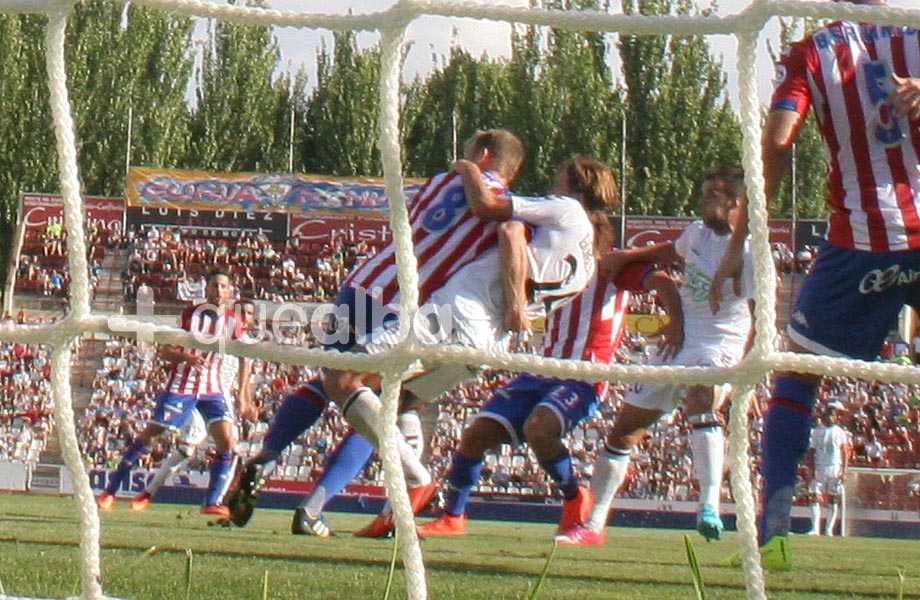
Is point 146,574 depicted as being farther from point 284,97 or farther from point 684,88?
point 284,97

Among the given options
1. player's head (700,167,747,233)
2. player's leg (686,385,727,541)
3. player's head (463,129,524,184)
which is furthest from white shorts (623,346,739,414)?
player's head (463,129,524,184)

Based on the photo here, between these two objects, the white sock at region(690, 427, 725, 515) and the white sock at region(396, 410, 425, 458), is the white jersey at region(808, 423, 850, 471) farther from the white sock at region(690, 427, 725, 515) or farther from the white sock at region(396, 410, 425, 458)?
the white sock at region(396, 410, 425, 458)

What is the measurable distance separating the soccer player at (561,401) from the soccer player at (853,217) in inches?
48.8

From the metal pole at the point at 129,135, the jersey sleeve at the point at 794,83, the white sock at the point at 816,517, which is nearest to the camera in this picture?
the jersey sleeve at the point at 794,83

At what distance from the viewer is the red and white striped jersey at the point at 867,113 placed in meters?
3.28

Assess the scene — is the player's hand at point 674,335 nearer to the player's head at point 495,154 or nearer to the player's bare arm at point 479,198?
the player's head at point 495,154

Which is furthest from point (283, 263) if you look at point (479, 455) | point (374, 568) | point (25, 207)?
point (374, 568)

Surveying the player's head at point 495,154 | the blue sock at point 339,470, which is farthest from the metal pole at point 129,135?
the player's head at point 495,154

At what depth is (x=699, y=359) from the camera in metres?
5.35

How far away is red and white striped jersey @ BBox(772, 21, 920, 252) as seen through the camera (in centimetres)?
328

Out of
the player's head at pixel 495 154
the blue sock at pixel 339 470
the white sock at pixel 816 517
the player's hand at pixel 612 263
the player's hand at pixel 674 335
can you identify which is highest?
the player's head at pixel 495 154

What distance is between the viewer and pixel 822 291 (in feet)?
10.9

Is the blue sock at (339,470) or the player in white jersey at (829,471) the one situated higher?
the blue sock at (339,470)

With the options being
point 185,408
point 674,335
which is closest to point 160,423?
point 185,408
